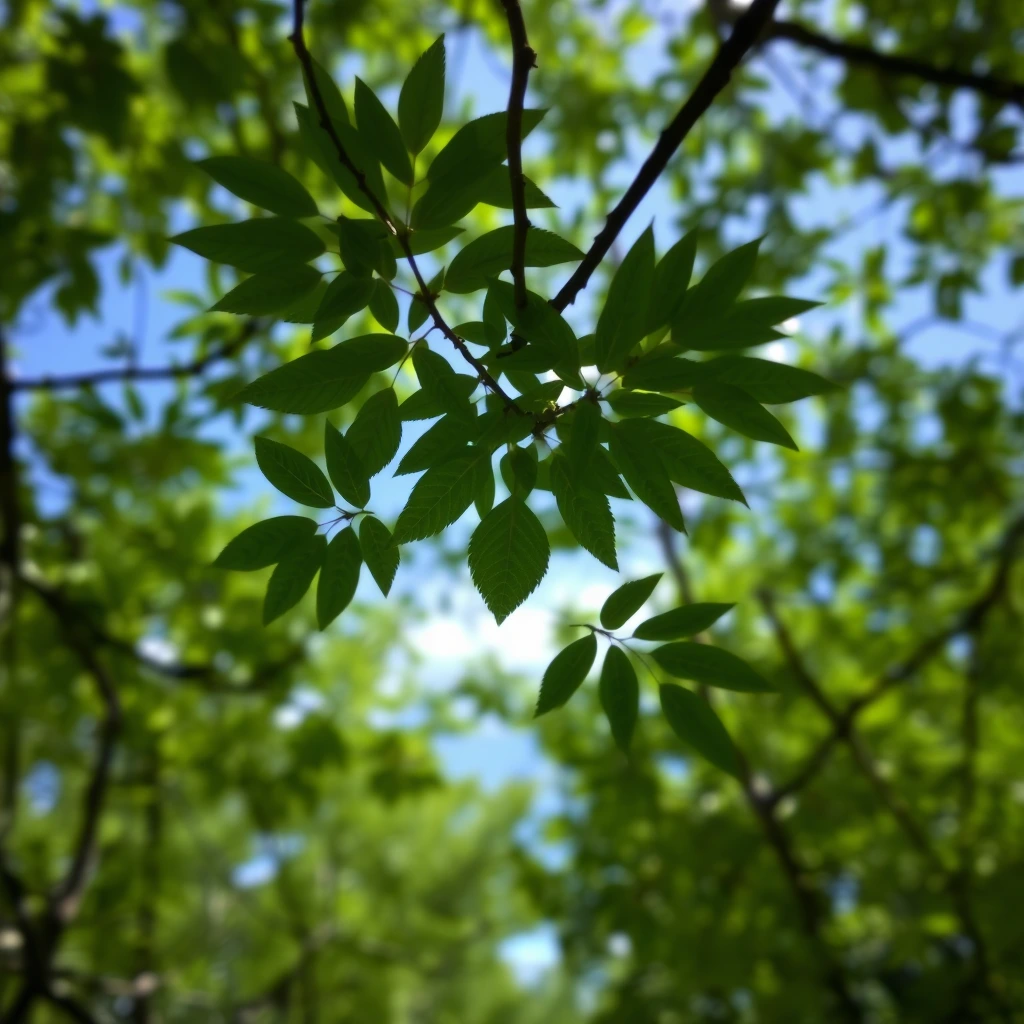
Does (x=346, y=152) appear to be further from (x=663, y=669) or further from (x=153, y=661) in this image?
(x=153, y=661)

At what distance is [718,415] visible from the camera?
949 millimetres

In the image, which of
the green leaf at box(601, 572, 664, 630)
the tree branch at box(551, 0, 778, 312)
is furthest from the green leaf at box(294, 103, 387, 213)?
the green leaf at box(601, 572, 664, 630)

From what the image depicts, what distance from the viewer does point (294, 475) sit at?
1.05 metres

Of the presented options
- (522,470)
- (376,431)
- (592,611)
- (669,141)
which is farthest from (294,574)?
(592,611)

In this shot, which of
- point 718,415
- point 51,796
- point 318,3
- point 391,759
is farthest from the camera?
point 51,796

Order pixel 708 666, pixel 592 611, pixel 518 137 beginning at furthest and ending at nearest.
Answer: pixel 592 611 → pixel 708 666 → pixel 518 137

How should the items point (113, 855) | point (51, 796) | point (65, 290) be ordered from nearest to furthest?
point (65, 290), point (113, 855), point (51, 796)

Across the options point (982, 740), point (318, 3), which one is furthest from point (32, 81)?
point (982, 740)

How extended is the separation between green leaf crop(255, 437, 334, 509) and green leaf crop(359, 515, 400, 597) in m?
0.06

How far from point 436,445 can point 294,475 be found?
0.21 m

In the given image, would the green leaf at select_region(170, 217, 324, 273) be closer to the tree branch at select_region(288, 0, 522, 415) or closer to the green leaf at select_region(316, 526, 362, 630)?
the tree branch at select_region(288, 0, 522, 415)

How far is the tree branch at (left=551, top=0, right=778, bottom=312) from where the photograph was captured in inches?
35.9

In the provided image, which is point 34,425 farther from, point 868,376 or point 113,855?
point 868,376

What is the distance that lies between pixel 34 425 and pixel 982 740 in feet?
A: 16.3
